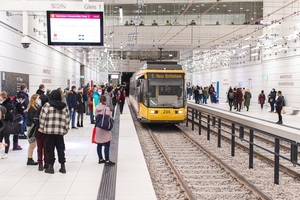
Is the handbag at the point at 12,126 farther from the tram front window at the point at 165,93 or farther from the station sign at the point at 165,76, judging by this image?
the station sign at the point at 165,76

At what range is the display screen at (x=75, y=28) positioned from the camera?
12.7 meters

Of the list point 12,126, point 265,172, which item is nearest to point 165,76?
point 265,172

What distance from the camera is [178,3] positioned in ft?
114

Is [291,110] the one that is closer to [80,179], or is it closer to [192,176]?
[192,176]

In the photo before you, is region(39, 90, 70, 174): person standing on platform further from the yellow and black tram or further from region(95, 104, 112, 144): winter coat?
the yellow and black tram

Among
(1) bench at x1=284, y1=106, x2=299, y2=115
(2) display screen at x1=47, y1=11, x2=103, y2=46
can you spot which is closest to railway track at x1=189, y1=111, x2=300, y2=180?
(2) display screen at x1=47, y1=11, x2=103, y2=46

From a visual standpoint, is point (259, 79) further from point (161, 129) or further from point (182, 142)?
point (182, 142)

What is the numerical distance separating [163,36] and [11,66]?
21977 mm

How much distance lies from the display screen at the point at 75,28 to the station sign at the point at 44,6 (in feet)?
0.81

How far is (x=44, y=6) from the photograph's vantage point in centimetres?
1201

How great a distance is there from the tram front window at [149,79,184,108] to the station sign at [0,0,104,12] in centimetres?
454

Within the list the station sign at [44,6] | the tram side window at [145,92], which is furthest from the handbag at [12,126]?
the tram side window at [145,92]

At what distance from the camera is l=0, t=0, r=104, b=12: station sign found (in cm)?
1151

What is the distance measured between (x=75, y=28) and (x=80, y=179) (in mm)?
7428
